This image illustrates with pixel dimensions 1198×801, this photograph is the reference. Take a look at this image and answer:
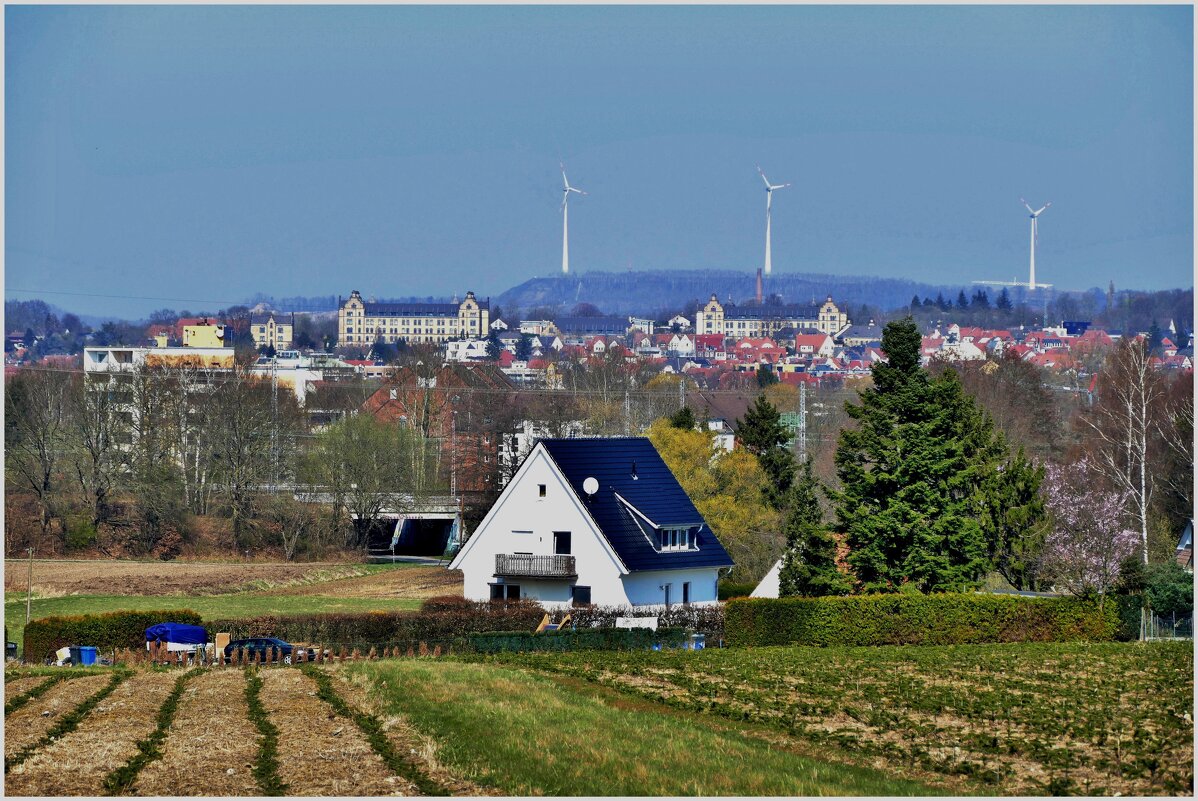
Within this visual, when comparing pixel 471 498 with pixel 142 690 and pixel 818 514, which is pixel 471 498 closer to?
pixel 818 514

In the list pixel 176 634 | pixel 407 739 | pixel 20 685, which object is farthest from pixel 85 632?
pixel 407 739

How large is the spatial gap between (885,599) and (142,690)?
2165 centimetres

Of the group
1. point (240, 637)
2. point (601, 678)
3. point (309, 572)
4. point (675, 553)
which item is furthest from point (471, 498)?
point (601, 678)

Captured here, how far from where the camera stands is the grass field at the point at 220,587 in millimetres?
55438

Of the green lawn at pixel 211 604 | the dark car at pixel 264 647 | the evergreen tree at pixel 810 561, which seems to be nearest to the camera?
the dark car at pixel 264 647

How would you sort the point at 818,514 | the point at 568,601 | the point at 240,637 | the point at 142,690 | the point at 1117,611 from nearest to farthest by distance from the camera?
the point at 142,690 → the point at 240,637 → the point at 1117,611 → the point at 818,514 → the point at 568,601

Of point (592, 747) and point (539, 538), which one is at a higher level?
point (539, 538)

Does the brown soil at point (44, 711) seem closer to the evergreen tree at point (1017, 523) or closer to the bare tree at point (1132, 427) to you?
the evergreen tree at point (1017, 523)

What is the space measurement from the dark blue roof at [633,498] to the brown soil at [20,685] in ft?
82.1

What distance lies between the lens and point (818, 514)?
4800 centimetres

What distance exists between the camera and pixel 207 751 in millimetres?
19812

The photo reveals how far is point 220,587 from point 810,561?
2673 cm

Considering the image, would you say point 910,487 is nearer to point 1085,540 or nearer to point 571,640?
point 1085,540

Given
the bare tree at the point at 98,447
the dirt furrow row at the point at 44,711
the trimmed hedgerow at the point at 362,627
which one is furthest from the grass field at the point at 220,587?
the dirt furrow row at the point at 44,711
